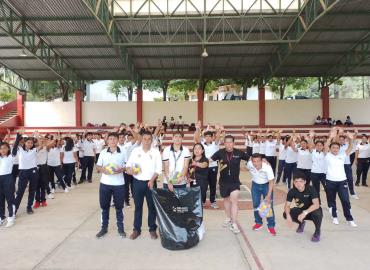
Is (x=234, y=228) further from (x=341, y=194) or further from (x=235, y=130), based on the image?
(x=235, y=130)

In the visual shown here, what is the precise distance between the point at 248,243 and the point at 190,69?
17.8m

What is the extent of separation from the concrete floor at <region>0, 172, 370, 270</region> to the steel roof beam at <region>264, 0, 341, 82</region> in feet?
28.6

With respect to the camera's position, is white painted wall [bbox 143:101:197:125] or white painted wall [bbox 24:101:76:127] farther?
white painted wall [bbox 24:101:76:127]

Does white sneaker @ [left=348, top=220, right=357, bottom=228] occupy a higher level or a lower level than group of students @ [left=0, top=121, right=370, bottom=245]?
lower

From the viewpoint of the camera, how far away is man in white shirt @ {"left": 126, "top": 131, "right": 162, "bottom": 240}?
5.47 meters

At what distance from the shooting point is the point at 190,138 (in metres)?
22.0

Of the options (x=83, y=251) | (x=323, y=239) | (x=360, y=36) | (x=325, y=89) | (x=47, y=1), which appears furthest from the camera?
(x=325, y=89)

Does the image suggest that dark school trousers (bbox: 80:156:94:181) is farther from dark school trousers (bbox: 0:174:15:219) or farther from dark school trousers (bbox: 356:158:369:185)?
dark school trousers (bbox: 356:158:369:185)

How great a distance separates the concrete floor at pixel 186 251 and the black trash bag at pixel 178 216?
15 cm

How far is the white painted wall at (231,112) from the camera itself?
995 inches

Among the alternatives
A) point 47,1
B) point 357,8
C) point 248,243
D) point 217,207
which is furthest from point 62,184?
point 357,8

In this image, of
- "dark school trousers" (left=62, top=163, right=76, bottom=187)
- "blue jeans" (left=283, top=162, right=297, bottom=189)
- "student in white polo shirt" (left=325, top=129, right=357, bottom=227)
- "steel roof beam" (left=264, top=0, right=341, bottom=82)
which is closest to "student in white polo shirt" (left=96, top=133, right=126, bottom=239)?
"student in white polo shirt" (left=325, top=129, right=357, bottom=227)

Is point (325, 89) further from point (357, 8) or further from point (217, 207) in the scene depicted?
point (217, 207)

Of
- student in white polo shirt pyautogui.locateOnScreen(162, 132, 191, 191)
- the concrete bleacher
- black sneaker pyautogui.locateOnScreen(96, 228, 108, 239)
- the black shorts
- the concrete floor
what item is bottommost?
the concrete floor
